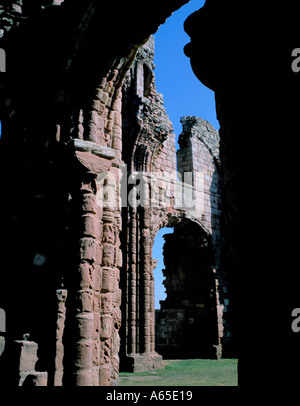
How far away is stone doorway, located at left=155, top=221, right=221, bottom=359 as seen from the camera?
43.6ft

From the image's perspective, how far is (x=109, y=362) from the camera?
4.51 meters

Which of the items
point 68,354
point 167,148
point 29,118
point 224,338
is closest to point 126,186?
point 167,148

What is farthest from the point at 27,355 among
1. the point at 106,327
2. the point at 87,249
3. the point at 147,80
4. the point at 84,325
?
the point at 147,80

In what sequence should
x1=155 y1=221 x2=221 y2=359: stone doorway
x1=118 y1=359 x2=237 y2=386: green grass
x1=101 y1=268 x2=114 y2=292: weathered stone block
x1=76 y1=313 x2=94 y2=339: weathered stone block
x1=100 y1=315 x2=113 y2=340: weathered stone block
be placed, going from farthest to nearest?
1. x1=155 y1=221 x2=221 y2=359: stone doorway
2. x1=118 y1=359 x2=237 y2=386: green grass
3. x1=101 y1=268 x2=114 y2=292: weathered stone block
4. x1=100 y1=315 x2=113 y2=340: weathered stone block
5. x1=76 y1=313 x2=94 y2=339: weathered stone block

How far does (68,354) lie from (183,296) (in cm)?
1037

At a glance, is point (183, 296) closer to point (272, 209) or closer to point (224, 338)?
point (224, 338)

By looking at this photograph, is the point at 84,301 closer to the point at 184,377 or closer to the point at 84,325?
the point at 84,325

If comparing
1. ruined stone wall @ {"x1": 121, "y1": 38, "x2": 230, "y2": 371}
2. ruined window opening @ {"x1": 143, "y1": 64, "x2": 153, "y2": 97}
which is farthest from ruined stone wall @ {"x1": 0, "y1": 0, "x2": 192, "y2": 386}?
ruined window opening @ {"x1": 143, "y1": 64, "x2": 153, "y2": 97}

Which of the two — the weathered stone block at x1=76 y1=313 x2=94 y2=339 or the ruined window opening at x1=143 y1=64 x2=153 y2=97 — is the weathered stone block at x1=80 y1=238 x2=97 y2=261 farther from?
the ruined window opening at x1=143 y1=64 x2=153 y2=97

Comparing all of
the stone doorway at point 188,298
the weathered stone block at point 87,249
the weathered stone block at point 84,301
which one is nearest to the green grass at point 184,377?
the weathered stone block at point 84,301

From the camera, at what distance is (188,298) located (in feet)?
46.3

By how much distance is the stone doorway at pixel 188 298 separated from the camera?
13.3m

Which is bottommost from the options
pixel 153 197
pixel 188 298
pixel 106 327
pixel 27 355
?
pixel 27 355

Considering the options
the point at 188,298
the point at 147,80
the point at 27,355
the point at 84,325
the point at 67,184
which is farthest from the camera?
the point at 188,298
